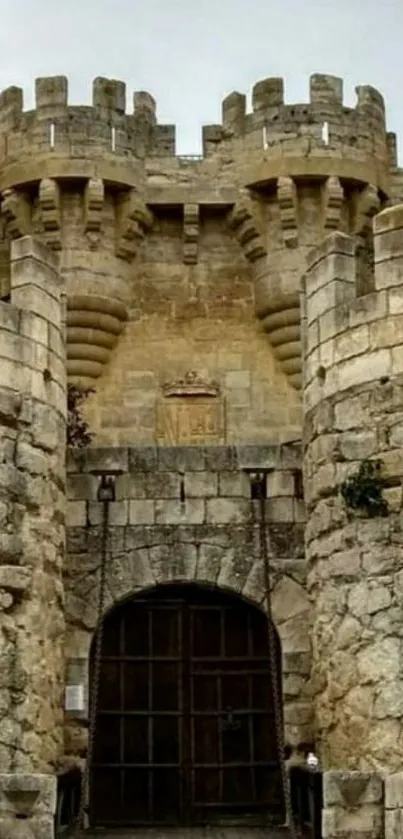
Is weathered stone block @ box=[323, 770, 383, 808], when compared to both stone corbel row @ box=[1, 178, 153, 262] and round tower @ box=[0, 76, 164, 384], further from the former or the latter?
stone corbel row @ box=[1, 178, 153, 262]

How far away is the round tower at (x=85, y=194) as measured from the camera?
17.5 m

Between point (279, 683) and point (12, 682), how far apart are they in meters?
2.42

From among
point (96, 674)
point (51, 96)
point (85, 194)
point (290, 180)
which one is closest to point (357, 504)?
point (96, 674)

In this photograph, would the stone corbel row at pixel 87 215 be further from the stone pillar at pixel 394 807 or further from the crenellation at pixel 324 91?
the stone pillar at pixel 394 807

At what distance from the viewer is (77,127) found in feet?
58.0

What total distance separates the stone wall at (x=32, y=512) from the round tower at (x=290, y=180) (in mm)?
6226

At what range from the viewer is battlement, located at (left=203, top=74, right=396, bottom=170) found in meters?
17.7

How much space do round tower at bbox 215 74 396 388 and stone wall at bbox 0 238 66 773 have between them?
6.23 metres

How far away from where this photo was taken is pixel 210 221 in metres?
18.1

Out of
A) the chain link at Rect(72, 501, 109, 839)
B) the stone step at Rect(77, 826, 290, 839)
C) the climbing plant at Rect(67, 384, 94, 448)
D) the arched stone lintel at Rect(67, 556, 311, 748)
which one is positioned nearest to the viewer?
the stone step at Rect(77, 826, 290, 839)

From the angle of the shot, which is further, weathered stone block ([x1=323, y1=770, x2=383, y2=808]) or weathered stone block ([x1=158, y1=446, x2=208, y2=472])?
weathered stone block ([x1=158, y1=446, x2=208, y2=472])

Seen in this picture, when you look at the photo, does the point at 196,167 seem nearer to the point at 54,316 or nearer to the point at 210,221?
the point at 210,221

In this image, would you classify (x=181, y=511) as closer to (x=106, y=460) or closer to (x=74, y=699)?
(x=106, y=460)

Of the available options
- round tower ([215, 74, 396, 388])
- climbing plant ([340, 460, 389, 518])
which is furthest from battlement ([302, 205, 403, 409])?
round tower ([215, 74, 396, 388])
